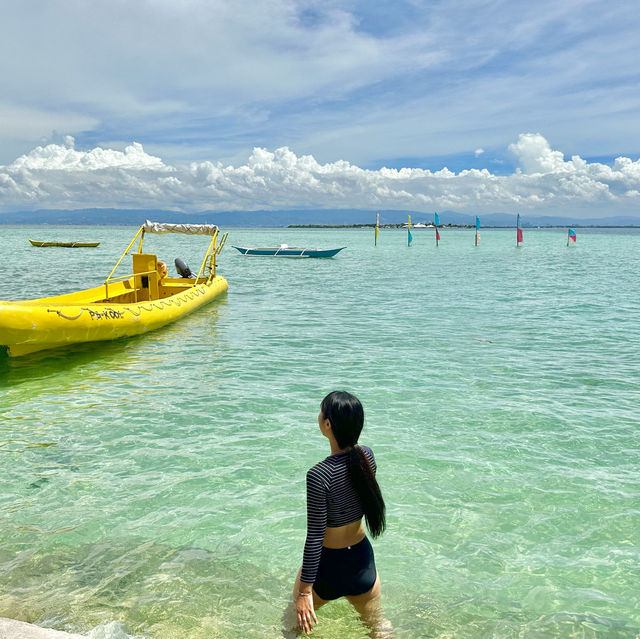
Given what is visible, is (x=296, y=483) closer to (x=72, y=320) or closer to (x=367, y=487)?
(x=367, y=487)

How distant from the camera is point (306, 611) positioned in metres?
2.96

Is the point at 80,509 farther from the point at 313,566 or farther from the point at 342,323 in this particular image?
the point at 342,323

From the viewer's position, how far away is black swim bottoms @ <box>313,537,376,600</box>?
3.12 m

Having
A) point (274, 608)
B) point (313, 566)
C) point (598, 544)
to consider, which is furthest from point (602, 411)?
point (313, 566)

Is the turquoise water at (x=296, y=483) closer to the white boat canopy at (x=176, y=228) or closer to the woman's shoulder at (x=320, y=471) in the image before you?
the woman's shoulder at (x=320, y=471)

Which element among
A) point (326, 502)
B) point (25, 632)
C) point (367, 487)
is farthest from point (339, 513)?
point (25, 632)

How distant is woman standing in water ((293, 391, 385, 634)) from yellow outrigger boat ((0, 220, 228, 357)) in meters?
9.30

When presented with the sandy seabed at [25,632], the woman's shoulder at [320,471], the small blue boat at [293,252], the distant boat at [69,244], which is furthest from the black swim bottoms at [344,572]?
the distant boat at [69,244]

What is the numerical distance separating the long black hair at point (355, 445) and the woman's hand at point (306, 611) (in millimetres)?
486

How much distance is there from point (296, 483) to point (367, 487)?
3.27m

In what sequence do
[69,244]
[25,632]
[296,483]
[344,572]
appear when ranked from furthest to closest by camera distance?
1. [69,244]
2. [296,483]
3. [344,572]
4. [25,632]

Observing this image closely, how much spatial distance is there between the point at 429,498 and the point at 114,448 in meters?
3.87

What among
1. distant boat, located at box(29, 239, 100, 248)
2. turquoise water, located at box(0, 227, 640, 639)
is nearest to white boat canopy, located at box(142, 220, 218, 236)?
turquoise water, located at box(0, 227, 640, 639)

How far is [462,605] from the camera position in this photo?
417cm
